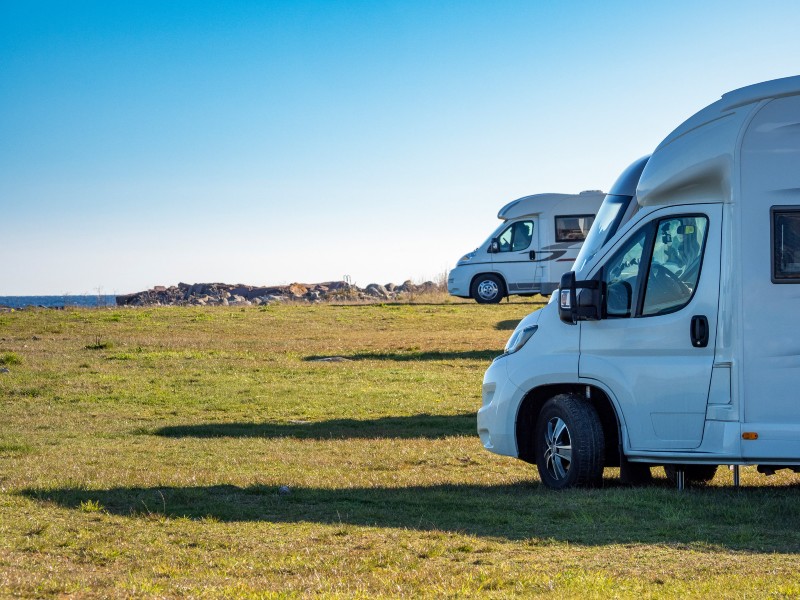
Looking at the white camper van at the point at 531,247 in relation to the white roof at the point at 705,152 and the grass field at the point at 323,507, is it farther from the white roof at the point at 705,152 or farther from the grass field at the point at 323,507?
the white roof at the point at 705,152

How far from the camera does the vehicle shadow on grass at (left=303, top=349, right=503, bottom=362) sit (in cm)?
2483

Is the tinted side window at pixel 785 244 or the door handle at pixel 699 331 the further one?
the door handle at pixel 699 331

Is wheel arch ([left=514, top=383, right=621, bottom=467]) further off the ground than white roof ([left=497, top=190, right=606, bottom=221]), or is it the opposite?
white roof ([left=497, top=190, right=606, bottom=221])

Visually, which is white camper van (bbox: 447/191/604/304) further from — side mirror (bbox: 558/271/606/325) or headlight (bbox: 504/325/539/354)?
side mirror (bbox: 558/271/606/325)

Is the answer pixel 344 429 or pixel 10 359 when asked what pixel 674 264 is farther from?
pixel 10 359

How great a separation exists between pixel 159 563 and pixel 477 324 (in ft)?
85.7

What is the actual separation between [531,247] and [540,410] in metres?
26.4

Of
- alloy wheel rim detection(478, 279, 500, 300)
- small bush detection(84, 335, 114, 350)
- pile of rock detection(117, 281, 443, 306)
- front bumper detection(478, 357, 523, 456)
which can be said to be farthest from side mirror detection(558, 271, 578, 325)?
pile of rock detection(117, 281, 443, 306)

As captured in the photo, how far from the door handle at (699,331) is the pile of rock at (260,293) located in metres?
37.5

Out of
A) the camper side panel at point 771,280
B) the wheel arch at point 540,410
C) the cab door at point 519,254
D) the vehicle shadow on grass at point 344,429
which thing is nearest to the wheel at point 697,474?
the wheel arch at point 540,410

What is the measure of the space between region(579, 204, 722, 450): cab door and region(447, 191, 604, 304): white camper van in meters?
25.8

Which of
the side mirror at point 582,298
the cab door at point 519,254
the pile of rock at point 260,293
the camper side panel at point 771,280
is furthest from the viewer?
the pile of rock at point 260,293

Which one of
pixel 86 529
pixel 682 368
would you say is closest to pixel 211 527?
pixel 86 529

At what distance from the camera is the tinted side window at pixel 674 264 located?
919 cm
